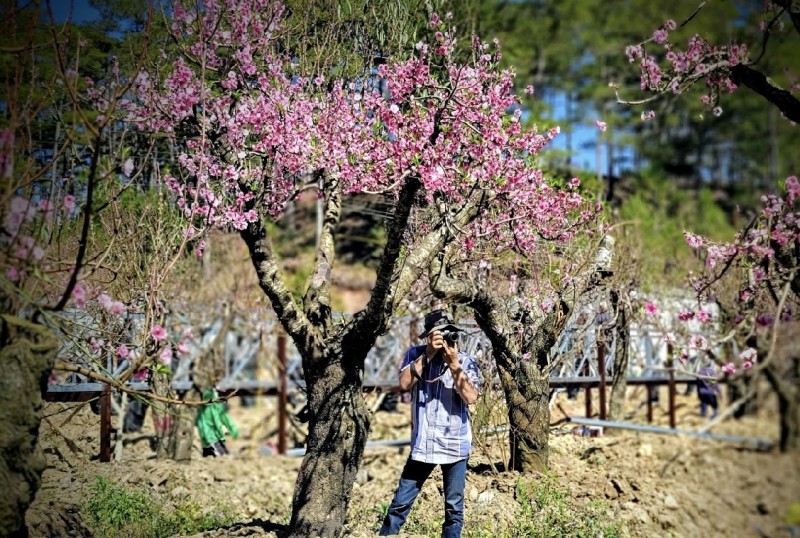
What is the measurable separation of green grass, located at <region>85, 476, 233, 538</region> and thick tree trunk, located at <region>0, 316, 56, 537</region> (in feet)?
6.12

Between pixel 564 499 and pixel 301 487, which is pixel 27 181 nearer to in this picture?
pixel 301 487

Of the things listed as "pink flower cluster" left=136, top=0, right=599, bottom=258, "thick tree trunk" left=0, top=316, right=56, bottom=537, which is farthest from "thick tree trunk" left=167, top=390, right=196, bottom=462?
"thick tree trunk" left=0, top=316, right=56, bottom=537

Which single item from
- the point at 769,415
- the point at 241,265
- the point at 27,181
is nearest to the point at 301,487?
the point at 27,181

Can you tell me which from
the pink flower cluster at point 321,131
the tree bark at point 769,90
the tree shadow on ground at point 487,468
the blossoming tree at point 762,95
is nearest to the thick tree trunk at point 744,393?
the blossoming tree at point 762,95

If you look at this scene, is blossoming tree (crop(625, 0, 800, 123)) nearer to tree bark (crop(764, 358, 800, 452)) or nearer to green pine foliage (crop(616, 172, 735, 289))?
green pine foliage (crop(616, 172, 735, 289))

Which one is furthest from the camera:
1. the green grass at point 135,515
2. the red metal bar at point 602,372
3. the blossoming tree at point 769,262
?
the red metal bar at point 602,372

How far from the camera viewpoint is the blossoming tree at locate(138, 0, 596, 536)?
237 inches

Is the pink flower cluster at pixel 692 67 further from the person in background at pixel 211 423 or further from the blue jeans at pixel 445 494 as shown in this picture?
the person in background at pixel 211 423

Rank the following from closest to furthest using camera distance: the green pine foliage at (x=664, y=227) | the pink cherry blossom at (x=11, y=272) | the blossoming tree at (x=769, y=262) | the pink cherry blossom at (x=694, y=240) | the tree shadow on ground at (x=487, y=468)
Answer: the pink cherry blossom at (x=11, y=272) → the blossoming tree at (x=769, y=262) → the pink cherry blossom at (x=694, y=240) → the tree shadow on ground at (x=487, y=468) → the green pine foliage at (x=664, y=227)

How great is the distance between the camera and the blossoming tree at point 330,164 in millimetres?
6020

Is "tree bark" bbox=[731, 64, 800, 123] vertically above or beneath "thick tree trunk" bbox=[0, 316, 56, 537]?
above

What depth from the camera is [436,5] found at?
816 centimetres

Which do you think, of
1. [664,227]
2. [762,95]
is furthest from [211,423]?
[664,227]

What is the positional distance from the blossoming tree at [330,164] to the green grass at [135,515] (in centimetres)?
156
